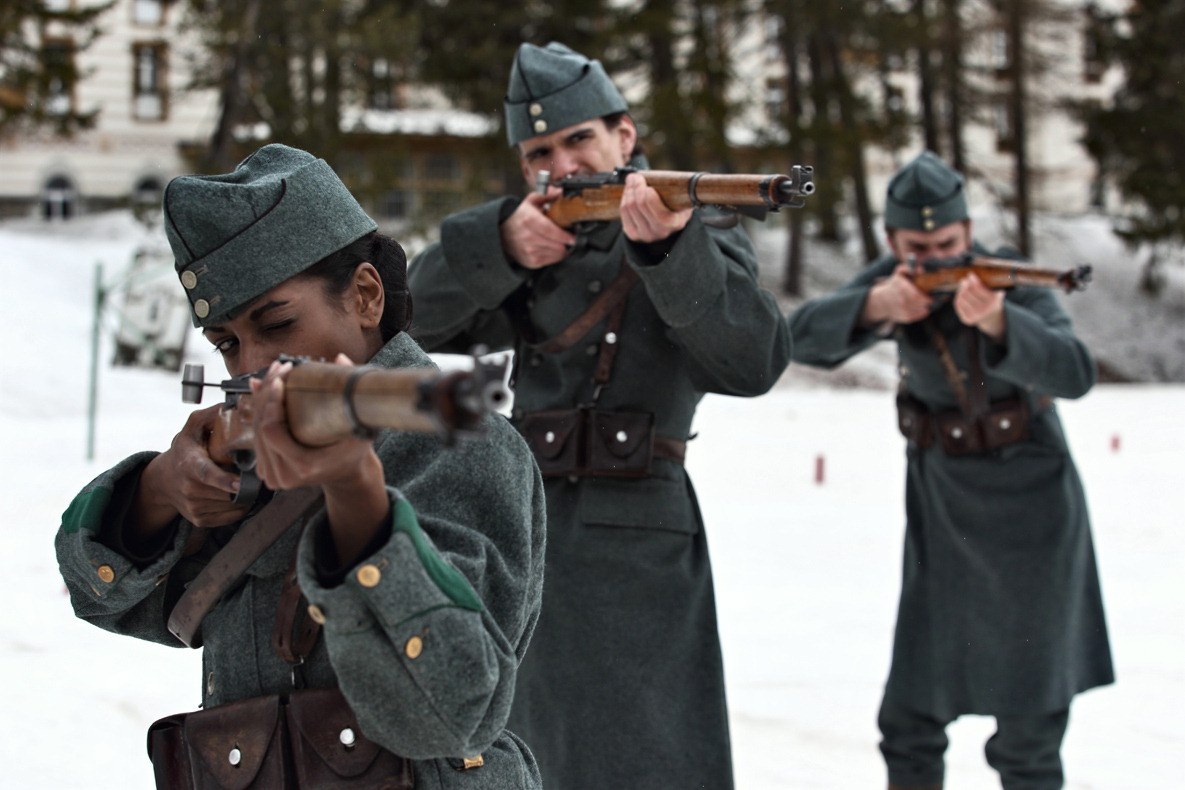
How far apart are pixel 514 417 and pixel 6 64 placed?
22.3 meters

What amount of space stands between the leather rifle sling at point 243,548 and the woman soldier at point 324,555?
2 cm

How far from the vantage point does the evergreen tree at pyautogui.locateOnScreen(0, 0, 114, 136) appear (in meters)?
22.8

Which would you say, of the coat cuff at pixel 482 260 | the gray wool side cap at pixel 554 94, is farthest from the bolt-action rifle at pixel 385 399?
the gray wool side cap at pixel 554 94

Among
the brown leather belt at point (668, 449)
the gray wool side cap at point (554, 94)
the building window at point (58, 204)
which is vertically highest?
the gray wool side cap at point (554, 94)

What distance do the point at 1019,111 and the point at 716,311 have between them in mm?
28364

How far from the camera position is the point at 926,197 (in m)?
5.52

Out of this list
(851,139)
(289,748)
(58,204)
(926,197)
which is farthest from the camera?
(58,204)

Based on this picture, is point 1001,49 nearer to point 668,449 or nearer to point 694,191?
point 668,449

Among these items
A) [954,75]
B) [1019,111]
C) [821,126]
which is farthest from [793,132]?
[1019,111]

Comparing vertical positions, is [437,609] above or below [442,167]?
above

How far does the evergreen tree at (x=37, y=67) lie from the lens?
22.8 meters

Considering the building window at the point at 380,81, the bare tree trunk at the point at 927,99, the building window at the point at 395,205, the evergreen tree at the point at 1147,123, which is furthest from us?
the building window at the point at 395,205

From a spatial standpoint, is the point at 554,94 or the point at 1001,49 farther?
the point at 1001,49

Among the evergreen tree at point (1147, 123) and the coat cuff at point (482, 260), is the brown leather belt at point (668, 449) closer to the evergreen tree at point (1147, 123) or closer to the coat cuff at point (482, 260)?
the coat cuff at point (482, 260)
